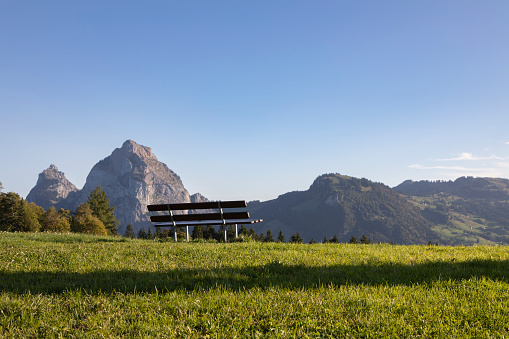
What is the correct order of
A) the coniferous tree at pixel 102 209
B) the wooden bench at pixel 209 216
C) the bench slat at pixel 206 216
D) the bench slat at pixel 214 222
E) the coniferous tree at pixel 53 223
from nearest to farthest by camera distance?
the bench slat at pixel 214 222
the wooden bench at pixel 209 216
the bench slat at pixel 206 216
the coniferous tree at pixel 53 223
the coniferous tree at pixel 102 209

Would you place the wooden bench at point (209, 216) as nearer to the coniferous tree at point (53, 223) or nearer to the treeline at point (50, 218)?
the treeline at point (50, 218)

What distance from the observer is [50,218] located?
2564 inches

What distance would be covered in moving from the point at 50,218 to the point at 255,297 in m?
74.8

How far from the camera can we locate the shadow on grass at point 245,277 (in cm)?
490

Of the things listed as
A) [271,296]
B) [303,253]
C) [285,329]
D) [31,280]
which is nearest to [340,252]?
[303,253]

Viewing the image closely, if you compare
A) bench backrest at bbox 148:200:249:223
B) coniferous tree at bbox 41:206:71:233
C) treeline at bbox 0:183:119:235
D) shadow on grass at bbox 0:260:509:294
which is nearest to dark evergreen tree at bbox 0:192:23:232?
treeline at bbox 0:183:119:235

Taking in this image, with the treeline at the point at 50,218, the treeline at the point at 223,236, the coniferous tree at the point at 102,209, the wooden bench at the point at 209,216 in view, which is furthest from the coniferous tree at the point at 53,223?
the wooden bench at the point at 209,216

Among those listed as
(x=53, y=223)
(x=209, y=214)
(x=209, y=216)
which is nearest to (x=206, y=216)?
(x=209, y=216)

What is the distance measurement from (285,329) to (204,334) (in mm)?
903

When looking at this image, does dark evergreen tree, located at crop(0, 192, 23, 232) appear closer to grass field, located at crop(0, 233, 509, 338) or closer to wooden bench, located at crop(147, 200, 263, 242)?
wooden bench, located at crop(147, 200, 263, 242)

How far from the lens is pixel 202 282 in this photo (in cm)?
511

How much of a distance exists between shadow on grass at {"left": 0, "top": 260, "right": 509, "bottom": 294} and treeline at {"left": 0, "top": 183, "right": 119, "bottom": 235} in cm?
3113

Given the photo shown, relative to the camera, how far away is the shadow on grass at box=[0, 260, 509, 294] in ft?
16.1

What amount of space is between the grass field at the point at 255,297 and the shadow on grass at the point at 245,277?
0.07 feet
